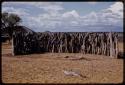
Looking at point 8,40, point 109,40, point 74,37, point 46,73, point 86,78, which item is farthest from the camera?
point 8,40

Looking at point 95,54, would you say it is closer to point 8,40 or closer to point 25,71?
point 25,71

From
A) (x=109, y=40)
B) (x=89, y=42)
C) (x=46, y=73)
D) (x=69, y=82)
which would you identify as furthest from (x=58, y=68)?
(x=89, y=42)

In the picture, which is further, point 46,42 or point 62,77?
point 46,42

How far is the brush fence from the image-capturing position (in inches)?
679

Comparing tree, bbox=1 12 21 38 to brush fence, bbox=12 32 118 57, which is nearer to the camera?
brush fence, bbox=12 32 118 57

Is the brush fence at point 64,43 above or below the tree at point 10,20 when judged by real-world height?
below

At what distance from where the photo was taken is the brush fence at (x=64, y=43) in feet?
56.5

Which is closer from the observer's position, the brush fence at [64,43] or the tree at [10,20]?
the brush fence at [64,43]

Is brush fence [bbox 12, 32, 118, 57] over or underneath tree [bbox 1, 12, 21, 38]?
underneath

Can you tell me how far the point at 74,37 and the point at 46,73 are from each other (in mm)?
9513

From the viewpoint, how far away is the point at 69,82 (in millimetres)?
8445

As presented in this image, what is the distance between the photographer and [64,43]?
1942 cm

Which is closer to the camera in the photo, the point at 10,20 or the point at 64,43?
the point at 64,43

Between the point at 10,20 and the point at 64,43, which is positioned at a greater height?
the point at 10,20
